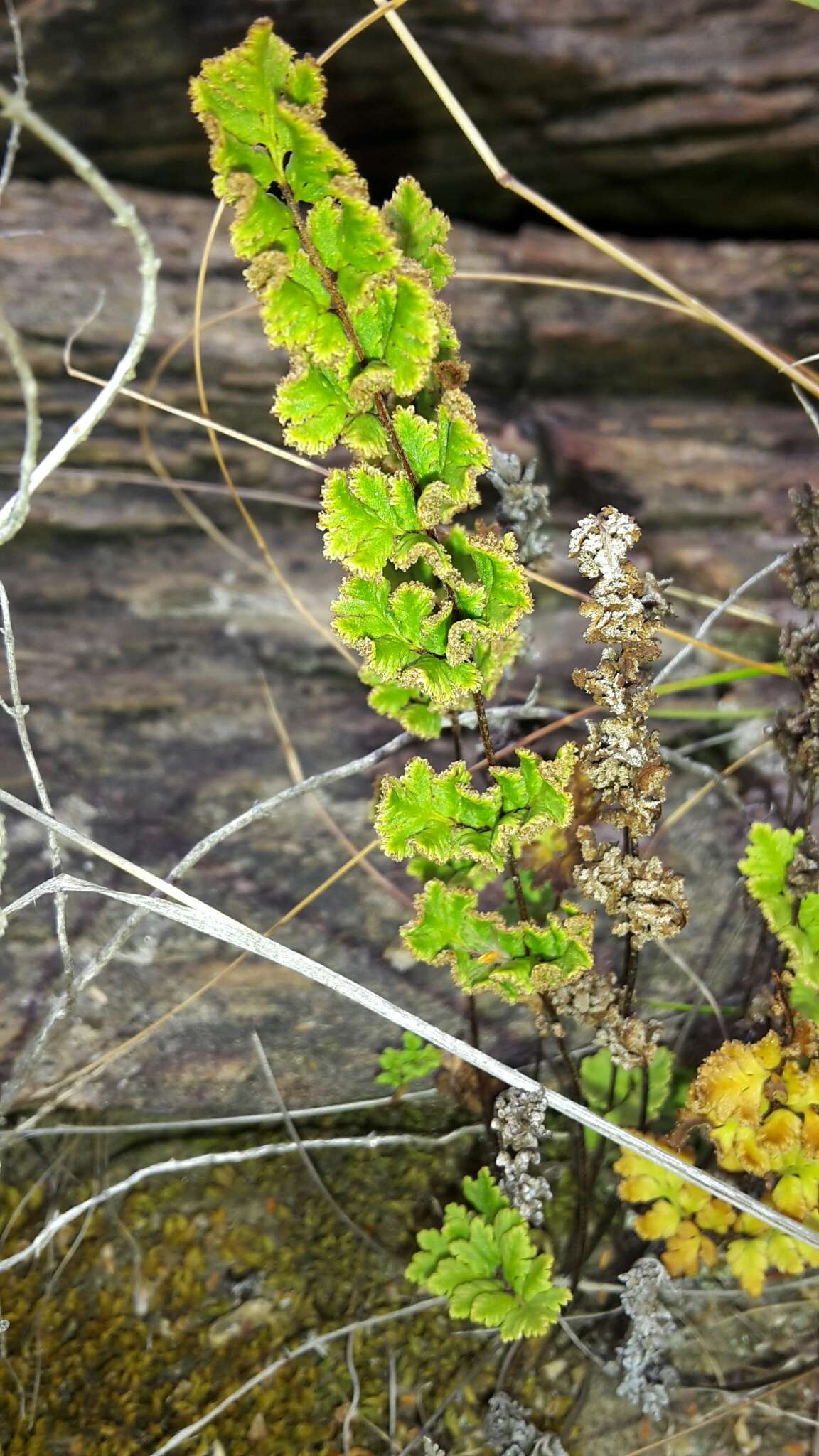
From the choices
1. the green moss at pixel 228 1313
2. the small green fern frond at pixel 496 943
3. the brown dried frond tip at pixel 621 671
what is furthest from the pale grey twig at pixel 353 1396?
the brown dried frond tip at pixel 621 671

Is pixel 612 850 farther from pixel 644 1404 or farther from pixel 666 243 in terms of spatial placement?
pixel 666 243

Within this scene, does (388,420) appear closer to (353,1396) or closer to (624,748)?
(624,748)

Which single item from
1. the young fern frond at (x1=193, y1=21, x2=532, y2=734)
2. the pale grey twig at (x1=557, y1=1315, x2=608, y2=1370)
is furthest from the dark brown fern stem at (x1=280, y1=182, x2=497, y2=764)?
the pale grey twig at (x1=557, y1=1315, x2=608, y2=1370)

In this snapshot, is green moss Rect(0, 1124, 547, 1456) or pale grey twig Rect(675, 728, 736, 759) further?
pale grey twig Rect(675, 728, 736, 759)

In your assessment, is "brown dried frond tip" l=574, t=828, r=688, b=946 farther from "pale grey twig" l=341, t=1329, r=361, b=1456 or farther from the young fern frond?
"pale grey twig" l=341, t=1329, r=361, b=1456

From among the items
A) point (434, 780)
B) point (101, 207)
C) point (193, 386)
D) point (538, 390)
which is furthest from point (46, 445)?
point (434, 780)

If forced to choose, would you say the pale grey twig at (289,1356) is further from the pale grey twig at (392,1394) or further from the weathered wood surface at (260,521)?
the weathered wood surface at (260,521)
